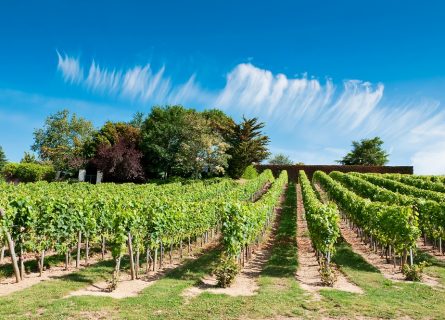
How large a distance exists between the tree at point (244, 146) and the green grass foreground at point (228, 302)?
40.2 meters

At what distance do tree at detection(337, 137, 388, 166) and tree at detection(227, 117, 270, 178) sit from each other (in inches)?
1149

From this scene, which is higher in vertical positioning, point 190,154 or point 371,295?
point 190,154

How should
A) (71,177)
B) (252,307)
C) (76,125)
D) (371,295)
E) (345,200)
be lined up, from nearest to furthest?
(252,307)
(371,295)
(345,200)
(71,177)
(76,125)

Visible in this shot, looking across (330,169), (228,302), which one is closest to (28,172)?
(330,169)

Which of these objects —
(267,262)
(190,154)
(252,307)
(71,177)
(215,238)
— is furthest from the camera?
A: (71,177)

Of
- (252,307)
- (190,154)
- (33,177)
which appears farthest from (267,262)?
(33,177)

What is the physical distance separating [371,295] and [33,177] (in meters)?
57.6

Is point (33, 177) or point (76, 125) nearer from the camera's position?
point (33, 177)

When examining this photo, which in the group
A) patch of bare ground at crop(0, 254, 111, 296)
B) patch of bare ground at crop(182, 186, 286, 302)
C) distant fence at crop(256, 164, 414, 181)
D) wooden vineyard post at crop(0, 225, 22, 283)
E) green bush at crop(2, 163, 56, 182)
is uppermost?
distant fence at crop(256, 164, 414, 181)

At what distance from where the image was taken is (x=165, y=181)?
160ft

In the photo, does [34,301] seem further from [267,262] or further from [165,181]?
[165,181]

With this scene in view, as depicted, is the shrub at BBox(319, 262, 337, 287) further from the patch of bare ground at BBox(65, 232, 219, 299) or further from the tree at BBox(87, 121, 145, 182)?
the tree at BBox(87, 121, 145, 182)

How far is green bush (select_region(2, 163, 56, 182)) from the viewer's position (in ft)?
189

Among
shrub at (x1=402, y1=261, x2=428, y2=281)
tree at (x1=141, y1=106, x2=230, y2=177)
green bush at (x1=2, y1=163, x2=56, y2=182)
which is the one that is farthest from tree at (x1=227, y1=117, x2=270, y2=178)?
shrub at (x1=402, y1=261, x2=428, y2=281)
